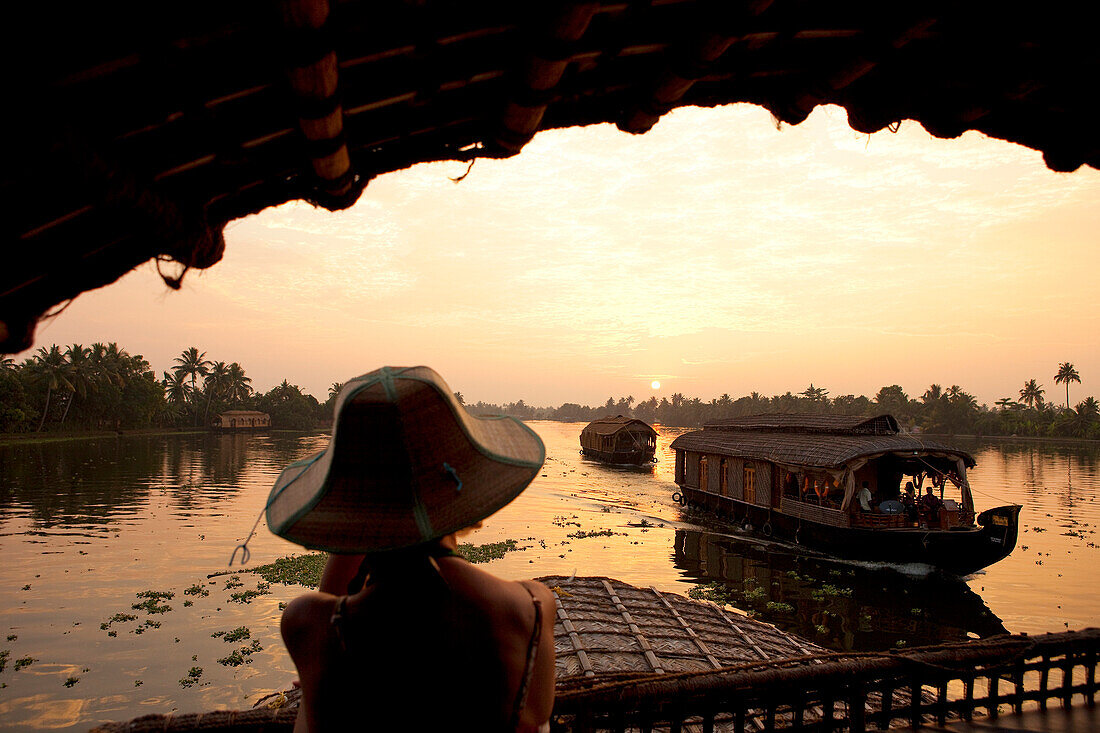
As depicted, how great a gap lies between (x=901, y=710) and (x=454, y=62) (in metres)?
4.21

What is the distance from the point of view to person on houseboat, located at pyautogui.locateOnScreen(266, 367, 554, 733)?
1.22 metres

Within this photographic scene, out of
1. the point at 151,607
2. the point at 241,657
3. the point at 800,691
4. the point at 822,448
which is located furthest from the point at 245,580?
the point at 822,448

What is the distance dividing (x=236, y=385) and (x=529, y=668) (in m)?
97.6

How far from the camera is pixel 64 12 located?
111 cm

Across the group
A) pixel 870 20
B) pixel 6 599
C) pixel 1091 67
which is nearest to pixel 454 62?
pixel 870 20

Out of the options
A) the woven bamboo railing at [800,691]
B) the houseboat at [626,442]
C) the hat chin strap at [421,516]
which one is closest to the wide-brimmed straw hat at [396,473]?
the hat chin strap at [421,516]

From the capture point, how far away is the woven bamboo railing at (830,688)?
2736mm

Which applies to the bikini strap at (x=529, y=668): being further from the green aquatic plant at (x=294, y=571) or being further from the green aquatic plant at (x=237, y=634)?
the green aquatic plant at (x=294, y=571)

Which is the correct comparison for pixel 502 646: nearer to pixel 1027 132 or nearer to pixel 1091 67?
pixel 1091 67

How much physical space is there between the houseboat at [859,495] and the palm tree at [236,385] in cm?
8348

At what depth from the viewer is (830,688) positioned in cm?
305

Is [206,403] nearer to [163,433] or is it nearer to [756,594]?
[163,433]

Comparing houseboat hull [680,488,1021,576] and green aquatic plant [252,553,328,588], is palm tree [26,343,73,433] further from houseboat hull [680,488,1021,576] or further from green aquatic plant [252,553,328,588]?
houseboat hull [680,488,1021,576]

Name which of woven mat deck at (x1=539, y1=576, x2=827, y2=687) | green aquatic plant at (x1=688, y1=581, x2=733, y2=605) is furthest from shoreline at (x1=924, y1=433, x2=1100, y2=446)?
woven mat deck at (x1=539, y1=576, x2=827, y2=687)
